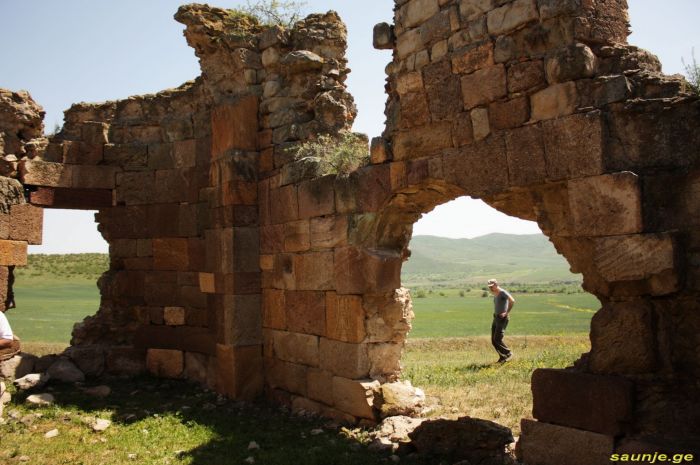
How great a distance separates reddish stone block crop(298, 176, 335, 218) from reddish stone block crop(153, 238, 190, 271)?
2904 mm

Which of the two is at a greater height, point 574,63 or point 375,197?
point 574,63

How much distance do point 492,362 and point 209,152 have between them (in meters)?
5.74

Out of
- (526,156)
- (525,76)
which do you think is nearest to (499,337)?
(526,156)

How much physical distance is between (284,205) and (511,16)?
3.92 metres

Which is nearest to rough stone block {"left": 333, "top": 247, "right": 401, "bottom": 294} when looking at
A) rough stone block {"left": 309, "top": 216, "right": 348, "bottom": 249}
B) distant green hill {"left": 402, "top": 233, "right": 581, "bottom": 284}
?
rough stone block {"left": 309, "top": 216, "right": 348, "bottom": 249}

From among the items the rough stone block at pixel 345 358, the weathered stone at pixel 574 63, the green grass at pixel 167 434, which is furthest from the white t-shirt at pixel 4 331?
the weathered stone at pixel 574 63

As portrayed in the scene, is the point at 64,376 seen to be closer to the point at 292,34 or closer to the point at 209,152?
the point at 209,152

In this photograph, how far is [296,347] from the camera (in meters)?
7.62

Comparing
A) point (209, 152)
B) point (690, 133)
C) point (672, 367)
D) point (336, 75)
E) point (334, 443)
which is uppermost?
point (336, 75)

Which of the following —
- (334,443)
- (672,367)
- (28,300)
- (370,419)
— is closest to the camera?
(672,367)

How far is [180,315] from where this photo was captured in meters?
9.57

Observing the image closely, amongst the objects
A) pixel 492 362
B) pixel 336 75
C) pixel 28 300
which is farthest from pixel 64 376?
pixel 28 300

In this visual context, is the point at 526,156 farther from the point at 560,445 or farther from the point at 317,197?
the point at 317,197

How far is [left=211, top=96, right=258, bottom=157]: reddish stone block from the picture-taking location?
842 centimetres
